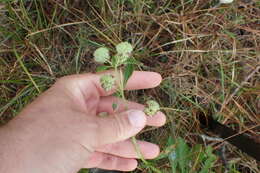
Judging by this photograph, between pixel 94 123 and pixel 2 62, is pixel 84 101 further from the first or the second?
pixel 2 62

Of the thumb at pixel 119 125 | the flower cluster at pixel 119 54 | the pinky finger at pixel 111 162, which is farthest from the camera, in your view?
the pinky finger at pixel 111 162

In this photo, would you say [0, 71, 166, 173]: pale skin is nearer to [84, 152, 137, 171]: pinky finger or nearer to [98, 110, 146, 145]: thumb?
[98, 110, 146, 145]: thumb

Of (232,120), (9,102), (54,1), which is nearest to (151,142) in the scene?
(232,120)

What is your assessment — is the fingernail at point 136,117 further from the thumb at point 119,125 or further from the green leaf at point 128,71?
the green leaf at point 128,71

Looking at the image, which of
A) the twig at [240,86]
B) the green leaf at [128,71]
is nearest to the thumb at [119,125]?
the green leaf at [128,71]

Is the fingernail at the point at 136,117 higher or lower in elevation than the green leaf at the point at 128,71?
lower

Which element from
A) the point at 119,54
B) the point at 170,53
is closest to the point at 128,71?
the point at 119,54
